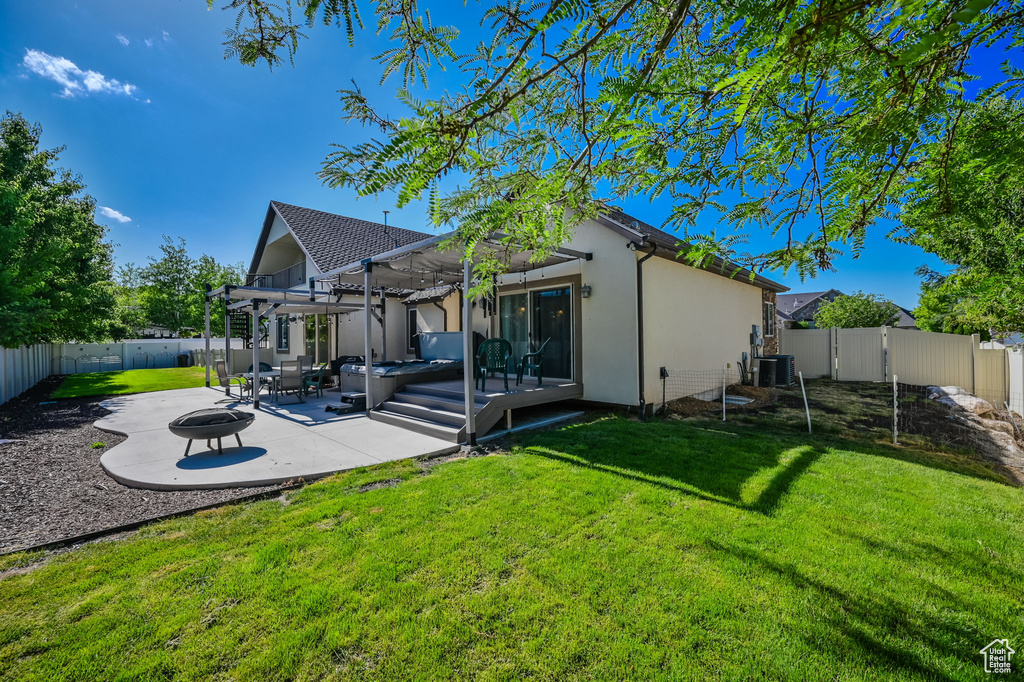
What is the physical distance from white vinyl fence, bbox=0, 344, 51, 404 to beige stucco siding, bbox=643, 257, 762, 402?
16832mm

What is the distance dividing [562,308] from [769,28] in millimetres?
7696

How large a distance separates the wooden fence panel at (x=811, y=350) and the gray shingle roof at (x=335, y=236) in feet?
52.2

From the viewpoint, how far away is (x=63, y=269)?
560 inches

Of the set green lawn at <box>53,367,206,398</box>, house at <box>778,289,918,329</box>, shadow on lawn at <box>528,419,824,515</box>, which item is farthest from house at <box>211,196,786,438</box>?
house at <box>778,289,918,329</box>

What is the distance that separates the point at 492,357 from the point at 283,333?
14.4 meters

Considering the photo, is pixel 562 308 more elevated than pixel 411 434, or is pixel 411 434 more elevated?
pixel 562 308

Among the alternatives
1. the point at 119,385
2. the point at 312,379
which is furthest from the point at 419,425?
the point at 119,385

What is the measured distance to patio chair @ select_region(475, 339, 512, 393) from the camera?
8.09 metres

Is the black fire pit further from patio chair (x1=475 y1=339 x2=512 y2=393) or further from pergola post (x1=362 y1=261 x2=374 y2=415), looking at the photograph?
patio chair (x1=475 y1=339 x2=512 y2=393)

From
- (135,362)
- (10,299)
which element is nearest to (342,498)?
(10,299)

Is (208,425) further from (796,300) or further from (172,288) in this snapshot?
(796,300)

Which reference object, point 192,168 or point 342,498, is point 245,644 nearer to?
point 342,498

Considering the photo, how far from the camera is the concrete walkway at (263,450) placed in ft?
15.8

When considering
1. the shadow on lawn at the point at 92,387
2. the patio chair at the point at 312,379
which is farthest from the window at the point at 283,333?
the patio chair at the point at 312,379
